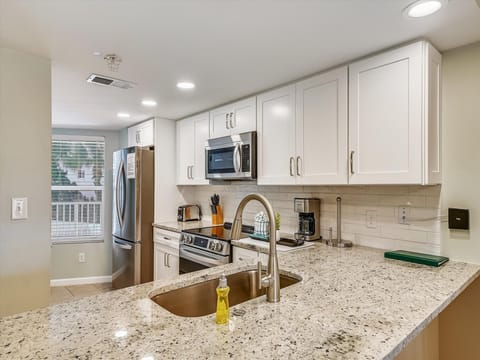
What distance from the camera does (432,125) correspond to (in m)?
1.78

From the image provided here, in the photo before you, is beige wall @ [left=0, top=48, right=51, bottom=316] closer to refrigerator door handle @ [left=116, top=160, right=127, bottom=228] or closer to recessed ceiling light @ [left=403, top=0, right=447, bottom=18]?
refrigerator door handle @ [left=116, top=160, right=127, bottom=228]

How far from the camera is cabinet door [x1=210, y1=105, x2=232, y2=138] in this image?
10.1 feet

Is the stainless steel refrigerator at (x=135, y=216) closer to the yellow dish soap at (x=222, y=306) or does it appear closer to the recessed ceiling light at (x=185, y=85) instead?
the recessed ceiling light at (x=185, y=85)

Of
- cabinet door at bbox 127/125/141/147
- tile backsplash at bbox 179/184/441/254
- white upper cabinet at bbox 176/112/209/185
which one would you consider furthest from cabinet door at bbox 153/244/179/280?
cabinet door at bbox 127/125/141/147

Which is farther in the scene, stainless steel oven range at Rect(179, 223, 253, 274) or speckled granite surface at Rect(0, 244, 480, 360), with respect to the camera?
stainless steel oven range at Rect(179, 223, 253, 274)

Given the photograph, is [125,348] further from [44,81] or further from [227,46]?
[44,81]

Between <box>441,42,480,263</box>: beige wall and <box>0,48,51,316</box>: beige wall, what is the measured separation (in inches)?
98.5

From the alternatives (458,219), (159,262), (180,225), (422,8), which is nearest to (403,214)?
(458,219)

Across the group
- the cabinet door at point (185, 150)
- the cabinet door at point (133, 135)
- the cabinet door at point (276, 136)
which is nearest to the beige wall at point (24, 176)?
the cabinet door at point (276, 136)

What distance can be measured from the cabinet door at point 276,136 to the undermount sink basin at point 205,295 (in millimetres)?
983

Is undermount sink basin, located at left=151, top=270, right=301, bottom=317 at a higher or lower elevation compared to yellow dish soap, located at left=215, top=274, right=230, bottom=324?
lower

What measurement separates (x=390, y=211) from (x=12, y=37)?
2569 millimetres

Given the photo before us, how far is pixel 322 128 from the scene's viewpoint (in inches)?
87.4

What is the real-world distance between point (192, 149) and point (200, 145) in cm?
17
